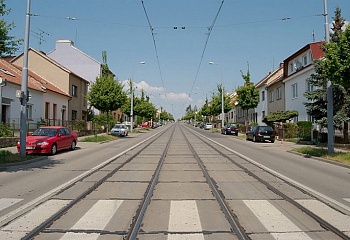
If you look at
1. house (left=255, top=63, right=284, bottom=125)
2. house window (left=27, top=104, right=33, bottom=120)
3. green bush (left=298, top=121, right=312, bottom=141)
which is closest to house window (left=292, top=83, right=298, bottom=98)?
house (left=255, top=63, right=284, bottom=125)

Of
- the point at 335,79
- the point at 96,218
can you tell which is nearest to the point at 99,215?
the point at 96,218

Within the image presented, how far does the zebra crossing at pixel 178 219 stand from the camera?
5.22 m

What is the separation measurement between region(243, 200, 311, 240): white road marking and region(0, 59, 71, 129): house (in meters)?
18.8

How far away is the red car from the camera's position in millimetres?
16719

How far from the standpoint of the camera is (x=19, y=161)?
539 inches

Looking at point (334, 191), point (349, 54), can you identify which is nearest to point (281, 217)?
point (334, 191)

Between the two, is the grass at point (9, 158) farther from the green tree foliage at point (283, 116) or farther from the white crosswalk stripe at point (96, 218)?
the green tree foliage at point (283, 116)

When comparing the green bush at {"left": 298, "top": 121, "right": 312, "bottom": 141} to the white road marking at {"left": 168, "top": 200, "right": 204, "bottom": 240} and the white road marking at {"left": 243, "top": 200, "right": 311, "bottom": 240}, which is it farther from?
the white road marking at {"left": 168, "top": 200, "right": 204, "bottom": 240}

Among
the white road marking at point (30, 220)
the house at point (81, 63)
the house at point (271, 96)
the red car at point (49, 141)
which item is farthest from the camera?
the house at point (81, 63)

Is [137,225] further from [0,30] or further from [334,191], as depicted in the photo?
[0,30]

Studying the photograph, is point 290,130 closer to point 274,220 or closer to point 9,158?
point 9,158

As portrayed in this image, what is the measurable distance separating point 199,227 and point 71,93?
3900 cm

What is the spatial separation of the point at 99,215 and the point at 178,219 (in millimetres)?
1423

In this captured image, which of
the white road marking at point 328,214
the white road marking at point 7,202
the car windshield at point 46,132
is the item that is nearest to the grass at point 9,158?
the car windshield at point 46,132
